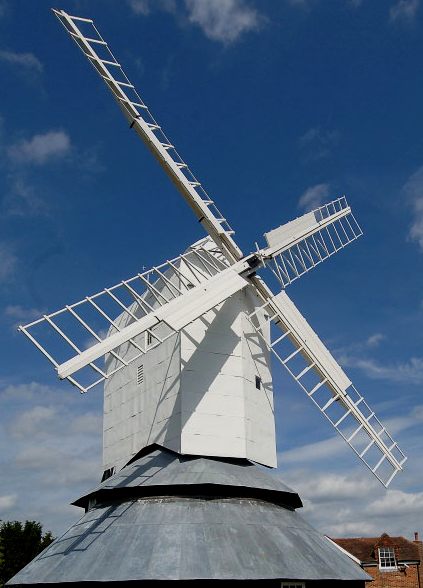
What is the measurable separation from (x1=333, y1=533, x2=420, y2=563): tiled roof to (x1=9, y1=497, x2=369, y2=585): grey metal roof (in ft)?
79.1

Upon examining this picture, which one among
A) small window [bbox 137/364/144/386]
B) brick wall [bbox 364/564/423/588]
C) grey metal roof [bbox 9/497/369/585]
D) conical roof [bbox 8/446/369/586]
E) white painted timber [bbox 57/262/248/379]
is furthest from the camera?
brick wall [bbox 364/564/423/588]

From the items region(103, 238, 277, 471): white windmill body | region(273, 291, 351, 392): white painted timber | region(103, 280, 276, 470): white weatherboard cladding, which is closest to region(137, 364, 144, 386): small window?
region(103, 238, 277, 471): white windmill body

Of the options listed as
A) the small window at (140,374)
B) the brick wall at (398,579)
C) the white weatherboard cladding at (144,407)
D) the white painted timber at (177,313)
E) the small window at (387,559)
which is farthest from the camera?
the small window at (387,559)

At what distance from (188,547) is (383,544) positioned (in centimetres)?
2872

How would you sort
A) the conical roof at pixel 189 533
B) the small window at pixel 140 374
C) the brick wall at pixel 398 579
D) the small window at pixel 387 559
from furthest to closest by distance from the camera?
1. the small window at pixel 387 559
2. the brick wall at pixel 398 579
3. the small window at pixel 140 374
4. the conical roof at pixel 189 533

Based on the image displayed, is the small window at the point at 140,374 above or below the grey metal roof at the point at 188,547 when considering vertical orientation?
above

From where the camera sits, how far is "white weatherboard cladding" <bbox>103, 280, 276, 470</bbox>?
1900cm

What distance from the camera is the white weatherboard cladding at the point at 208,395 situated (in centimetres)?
1900

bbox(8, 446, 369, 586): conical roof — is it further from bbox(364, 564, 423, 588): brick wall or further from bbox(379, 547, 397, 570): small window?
bbox(379, 547, 397, 570): small window

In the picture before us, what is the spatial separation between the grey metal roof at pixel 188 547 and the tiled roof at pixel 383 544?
2410 cm

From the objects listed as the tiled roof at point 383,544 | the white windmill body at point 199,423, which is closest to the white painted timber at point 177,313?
the white windmill body at point 199,423

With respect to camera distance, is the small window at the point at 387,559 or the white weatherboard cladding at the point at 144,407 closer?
the white weatherboard cladding at the point at 144,407

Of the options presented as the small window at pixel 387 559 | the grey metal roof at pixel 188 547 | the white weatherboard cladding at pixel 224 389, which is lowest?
the grey metal roof at pixel 188 547

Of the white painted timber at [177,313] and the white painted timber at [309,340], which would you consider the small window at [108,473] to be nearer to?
the white painted timber at [177,313]
